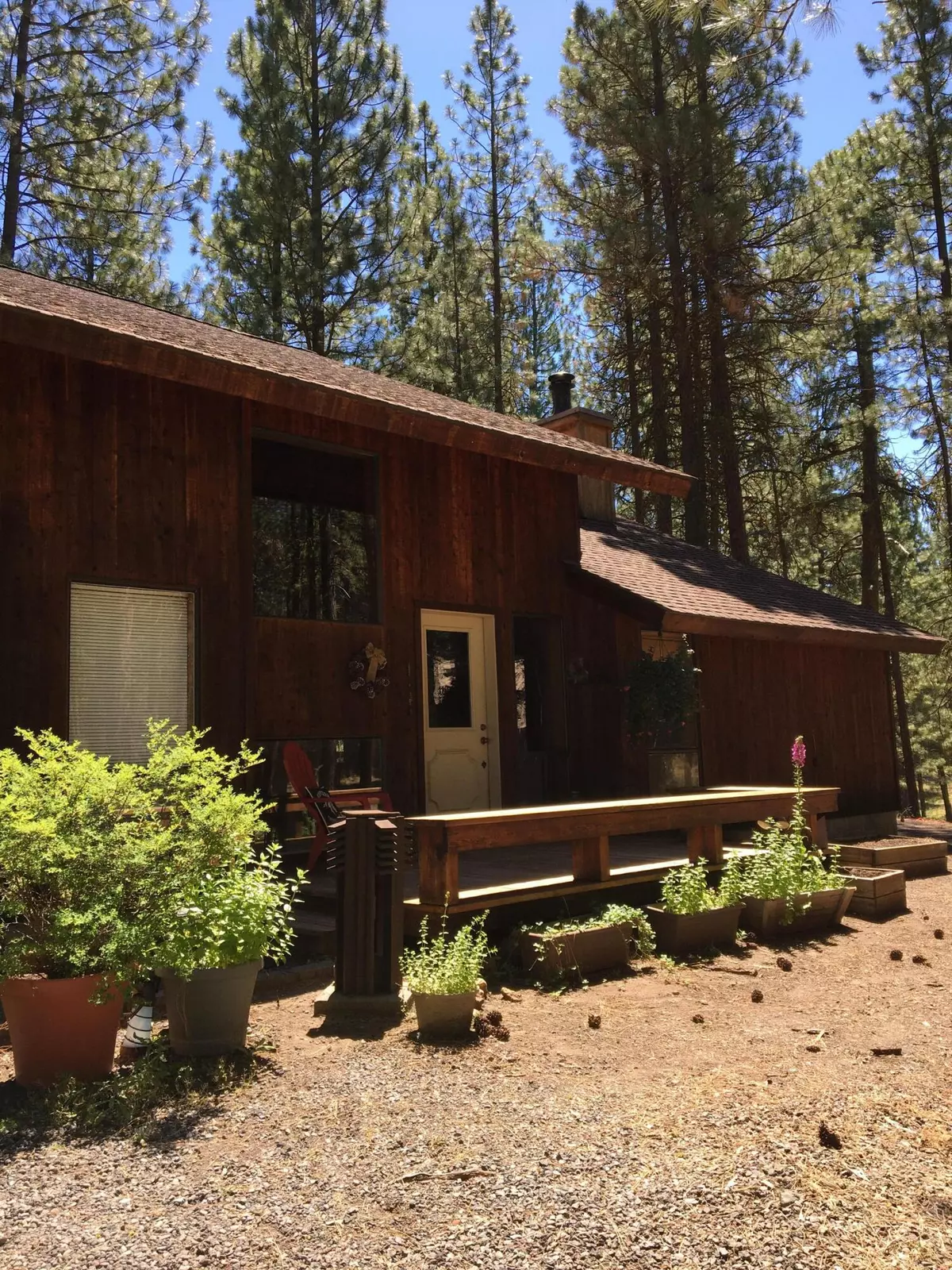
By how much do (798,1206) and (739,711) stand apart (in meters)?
8.73

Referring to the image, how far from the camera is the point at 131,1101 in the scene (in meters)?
3.56

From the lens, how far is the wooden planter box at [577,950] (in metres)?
5.49

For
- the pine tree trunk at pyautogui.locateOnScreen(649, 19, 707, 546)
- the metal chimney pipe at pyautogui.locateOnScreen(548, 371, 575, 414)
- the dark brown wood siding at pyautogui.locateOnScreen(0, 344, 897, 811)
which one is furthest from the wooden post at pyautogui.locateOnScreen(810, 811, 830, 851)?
the pine tree trunk at pyautogui.locateOnScreen(649, 19, 707, 546)

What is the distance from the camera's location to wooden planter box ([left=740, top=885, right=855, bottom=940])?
6645 mm

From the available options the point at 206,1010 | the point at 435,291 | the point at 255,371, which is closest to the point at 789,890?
the point at 206,1010

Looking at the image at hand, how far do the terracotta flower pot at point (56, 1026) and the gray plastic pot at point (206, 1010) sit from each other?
31 centimetres

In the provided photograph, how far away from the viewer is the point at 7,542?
20.5ft

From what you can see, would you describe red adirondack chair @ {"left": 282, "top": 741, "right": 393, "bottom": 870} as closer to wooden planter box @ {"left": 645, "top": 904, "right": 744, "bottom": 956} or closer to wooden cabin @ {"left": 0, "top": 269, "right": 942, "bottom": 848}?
wooden cabin @ {"left": 0, "top": 269, "right": 942, "bottom": 848}

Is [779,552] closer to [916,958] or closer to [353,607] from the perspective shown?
[353,607]

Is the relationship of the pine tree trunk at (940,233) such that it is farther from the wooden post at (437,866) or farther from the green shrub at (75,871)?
the green shrub at (75,871)

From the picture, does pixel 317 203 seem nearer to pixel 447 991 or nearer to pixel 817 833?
pixel 817 833

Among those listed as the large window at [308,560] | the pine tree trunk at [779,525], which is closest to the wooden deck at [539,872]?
the large window at [308,560]

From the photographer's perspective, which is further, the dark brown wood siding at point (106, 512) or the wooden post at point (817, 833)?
the wooden post at point (817, 833)

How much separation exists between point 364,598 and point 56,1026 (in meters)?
5.99
